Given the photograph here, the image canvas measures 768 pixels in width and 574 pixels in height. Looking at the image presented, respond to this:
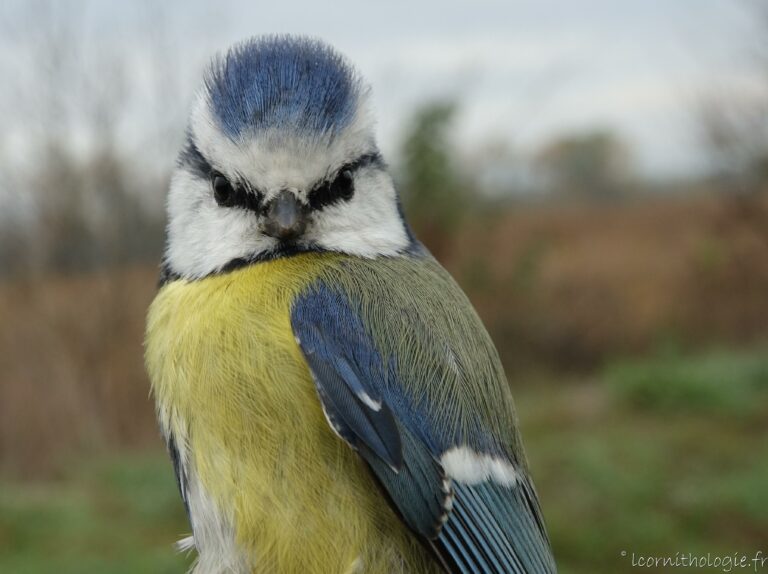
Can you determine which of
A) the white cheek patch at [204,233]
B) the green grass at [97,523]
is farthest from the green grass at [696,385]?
the white cheek patch at [204,233]

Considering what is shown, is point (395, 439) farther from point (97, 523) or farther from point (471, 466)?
point (97, 523)

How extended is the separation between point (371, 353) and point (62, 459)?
557 cm

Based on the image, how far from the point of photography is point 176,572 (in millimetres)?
3867

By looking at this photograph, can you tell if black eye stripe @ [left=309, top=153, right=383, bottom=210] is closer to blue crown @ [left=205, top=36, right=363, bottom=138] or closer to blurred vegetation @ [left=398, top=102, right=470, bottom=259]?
blue crown @ [left=205, top=36, right=363, bottom=138]

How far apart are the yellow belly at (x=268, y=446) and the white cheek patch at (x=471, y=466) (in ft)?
0.38

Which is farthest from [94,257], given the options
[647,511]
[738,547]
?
[738,547]

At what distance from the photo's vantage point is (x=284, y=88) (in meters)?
1.35

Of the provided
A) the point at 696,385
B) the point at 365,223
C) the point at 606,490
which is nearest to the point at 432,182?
the point at 696,385

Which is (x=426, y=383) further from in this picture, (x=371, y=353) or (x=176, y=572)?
(x=176, y=572)

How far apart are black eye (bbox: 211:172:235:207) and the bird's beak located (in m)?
0.08

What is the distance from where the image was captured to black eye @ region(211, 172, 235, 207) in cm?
136

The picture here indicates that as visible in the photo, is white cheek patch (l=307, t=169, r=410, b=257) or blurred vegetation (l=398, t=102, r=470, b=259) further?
blurred vegetation (l=398, t=102, r=470, b=259)

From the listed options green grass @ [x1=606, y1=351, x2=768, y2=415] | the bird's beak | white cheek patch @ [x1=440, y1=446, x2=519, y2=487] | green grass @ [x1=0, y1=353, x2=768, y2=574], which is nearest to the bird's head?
the bird's beak

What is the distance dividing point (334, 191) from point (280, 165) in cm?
10
